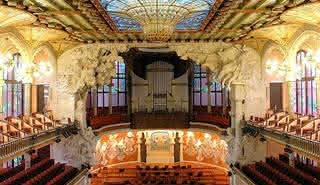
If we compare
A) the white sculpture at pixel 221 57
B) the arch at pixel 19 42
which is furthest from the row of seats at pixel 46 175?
the white sculpture at pixel 221 57

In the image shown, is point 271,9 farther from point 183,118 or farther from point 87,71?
point 183,118

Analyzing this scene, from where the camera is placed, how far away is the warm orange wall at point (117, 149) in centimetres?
2405

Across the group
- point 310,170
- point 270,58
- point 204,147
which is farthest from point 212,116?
point 310,170

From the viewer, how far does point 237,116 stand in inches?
787

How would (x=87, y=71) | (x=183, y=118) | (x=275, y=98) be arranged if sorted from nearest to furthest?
(x=87, y=71)
(x=275, y=98)
(x=183, y=118)

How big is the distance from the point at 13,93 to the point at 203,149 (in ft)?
40.1

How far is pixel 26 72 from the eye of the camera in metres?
17.9

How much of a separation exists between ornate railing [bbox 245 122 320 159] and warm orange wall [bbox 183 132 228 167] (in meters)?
6.77

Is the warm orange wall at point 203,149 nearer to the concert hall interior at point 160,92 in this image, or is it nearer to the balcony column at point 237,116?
the concert hall interior at point 160,92

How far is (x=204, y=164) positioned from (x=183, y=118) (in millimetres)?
3360

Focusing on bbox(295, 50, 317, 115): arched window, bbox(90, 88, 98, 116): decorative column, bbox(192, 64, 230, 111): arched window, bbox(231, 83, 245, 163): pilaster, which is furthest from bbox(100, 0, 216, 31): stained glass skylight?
bbox(192, 64, 230, 111): arched window

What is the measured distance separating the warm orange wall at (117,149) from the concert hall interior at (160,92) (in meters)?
0.07

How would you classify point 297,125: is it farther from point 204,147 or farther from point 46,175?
point 204,147

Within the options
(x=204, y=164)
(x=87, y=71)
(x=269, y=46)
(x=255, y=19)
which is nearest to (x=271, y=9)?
(x=255, y=19)
